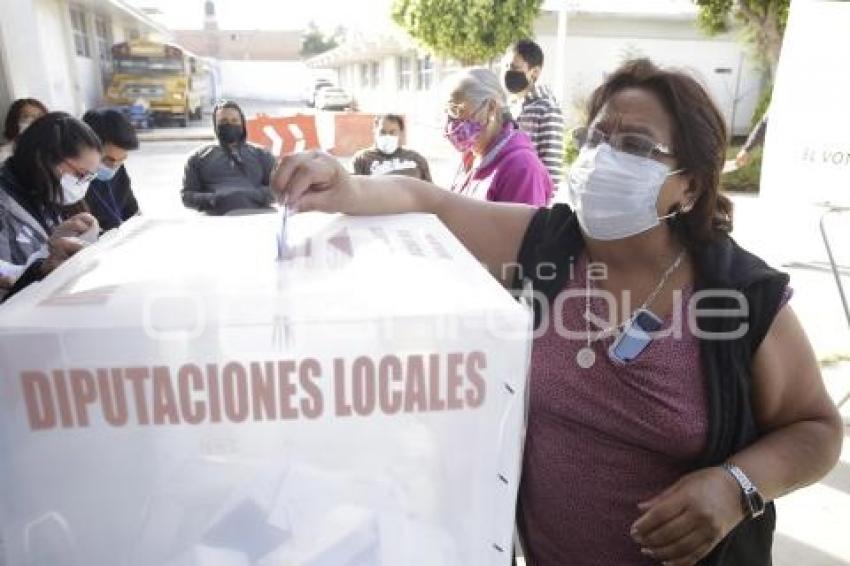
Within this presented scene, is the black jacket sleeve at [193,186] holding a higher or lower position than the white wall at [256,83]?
higher

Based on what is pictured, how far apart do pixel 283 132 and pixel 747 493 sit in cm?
1210

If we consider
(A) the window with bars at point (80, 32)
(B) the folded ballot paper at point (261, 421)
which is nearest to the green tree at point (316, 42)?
(A) the window with bars at point (80, 32)

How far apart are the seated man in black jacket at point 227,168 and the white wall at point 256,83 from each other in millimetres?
38835

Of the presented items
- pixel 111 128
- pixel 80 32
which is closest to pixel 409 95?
pixel 80 32

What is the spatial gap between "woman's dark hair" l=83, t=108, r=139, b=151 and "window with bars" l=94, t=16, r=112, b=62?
1970 centimetres

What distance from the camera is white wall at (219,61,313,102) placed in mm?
40719

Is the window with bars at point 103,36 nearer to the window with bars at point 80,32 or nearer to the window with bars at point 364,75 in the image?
the window with bars at point 80,32

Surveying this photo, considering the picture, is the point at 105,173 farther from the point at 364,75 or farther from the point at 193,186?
the point at 364,75

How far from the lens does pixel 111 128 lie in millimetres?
3338

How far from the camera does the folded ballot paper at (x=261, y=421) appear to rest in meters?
0.58

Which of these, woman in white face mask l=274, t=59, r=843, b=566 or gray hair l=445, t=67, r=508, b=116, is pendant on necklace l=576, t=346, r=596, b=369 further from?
gray hair l=445, t=67, r=508, b=116

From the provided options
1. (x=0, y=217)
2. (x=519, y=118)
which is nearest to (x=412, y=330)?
(x=0, y=217)

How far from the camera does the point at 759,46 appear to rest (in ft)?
39.6

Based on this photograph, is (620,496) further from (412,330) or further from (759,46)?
(759,46)
